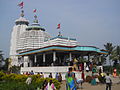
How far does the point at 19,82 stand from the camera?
45.8ft

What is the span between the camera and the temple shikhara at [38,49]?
2610 cm

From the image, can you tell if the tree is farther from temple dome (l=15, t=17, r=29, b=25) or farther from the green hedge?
the green hedge

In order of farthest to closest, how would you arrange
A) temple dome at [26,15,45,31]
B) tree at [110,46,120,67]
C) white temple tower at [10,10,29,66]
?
white temple tower at [10,10,29,66], temple dome at [26,15,45,31], tree at [110,46,120,67]

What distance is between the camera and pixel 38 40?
48.4m

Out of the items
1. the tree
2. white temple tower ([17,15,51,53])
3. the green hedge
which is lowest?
the green hedge

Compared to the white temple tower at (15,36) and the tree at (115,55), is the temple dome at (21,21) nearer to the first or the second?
the white temple tower at (15,36)

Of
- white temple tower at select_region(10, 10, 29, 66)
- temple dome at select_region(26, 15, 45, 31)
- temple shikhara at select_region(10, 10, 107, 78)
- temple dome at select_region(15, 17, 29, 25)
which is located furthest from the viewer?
temple dome at select_region(15, 17, 29, 25)

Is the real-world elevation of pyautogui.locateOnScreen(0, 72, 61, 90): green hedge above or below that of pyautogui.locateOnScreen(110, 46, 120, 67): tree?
below

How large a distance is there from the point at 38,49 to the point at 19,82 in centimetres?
1223

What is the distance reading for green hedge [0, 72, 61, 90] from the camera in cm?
1113

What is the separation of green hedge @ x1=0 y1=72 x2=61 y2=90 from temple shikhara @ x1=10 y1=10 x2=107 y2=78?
19.6 ft

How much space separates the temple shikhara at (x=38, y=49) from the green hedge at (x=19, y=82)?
5976 mm

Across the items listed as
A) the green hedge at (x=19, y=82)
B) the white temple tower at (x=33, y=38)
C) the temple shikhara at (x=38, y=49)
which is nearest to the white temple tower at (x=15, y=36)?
the temple shikhara at (x=38, y=49)

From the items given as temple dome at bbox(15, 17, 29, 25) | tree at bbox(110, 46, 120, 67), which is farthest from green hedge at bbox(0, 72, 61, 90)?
temple dome at bbox(15, 17, 29, 25)
